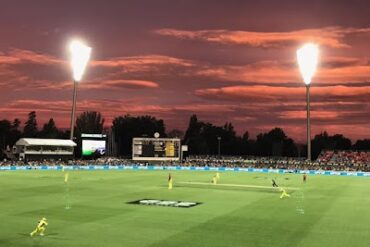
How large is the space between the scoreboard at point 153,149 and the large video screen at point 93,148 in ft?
44.6

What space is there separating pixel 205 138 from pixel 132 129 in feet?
83.4

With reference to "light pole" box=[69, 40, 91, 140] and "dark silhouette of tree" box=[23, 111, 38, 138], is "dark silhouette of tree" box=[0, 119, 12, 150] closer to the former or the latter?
"dark silhouette of tree" box=[23, 111, 38, 138]

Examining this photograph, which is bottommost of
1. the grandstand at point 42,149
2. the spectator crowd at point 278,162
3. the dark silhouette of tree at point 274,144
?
the spectator crowd at point 278,162

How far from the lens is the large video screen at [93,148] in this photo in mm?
108438

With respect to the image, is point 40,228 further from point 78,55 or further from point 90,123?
point 90,123

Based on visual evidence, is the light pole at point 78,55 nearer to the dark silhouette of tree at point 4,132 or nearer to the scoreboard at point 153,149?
the scoreboard at point 153,149

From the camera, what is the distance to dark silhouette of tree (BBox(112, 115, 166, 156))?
158250mm

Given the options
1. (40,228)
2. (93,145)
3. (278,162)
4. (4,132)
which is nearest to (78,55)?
(93,145)

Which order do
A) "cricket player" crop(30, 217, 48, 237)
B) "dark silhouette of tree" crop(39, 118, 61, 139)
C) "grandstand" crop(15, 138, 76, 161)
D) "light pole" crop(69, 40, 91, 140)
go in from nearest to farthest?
"cricket player" crop(30, 217, 48, 237), "light pole" crop(69, 40, 91, 140), "grandstand" crop(15, 138, 76, 161), "dark silhouette of tree" crop(39, 118, 61, 139)

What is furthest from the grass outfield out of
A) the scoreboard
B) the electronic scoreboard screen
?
the electronic scoreboard screen

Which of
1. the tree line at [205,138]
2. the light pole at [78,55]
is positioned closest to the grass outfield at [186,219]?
the light pole at [78,55]

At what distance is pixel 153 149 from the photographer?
99625mm

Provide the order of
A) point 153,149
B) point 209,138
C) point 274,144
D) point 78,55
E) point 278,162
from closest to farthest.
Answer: point 78,55, point 153,149, point 278,162, point 274,144, point 209,138

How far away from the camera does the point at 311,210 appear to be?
108 feet
